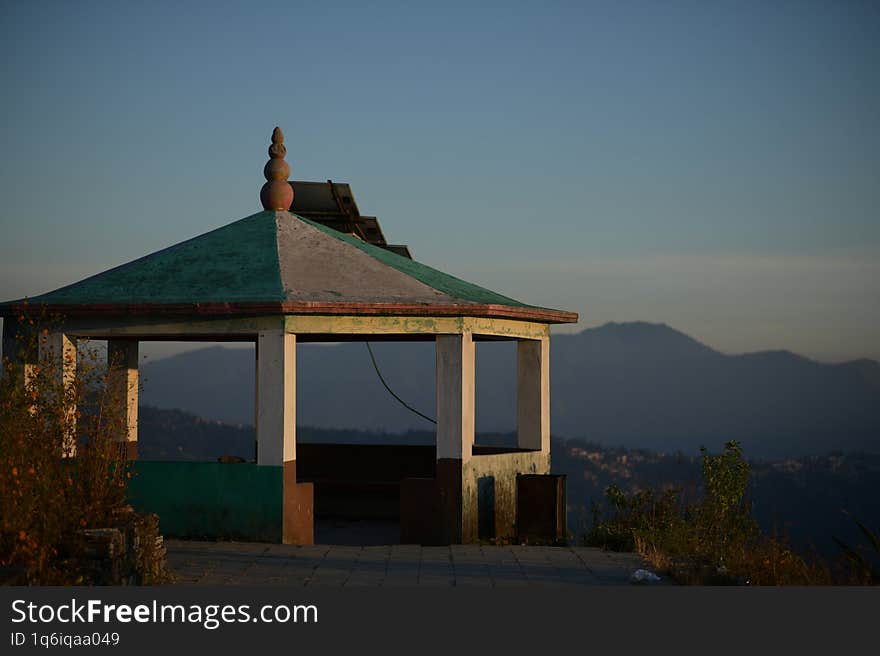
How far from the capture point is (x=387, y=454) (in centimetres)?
1892

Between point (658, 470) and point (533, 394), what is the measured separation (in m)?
74.4

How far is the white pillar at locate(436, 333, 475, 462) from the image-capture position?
14258 mm

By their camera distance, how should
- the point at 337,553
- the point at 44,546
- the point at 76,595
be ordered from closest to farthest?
the point at 76,595 < the point at 44,546 < the point at 337,553

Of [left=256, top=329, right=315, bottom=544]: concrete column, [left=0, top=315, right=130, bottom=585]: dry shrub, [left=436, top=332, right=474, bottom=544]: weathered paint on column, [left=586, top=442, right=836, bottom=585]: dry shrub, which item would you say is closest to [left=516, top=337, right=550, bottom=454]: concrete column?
[left=586, top=442, right=836, bottom=585]: dry shrub

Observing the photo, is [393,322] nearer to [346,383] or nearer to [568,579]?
[568,579]

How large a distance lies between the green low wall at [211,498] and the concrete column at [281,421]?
12 cm

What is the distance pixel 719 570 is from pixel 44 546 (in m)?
5.80

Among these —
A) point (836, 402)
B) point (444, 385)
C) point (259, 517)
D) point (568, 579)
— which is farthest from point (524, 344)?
point (836, 402)

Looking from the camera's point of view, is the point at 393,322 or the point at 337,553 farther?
the point at 393,322

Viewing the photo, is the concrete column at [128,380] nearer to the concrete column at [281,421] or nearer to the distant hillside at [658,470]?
the concrete column at [281,421]

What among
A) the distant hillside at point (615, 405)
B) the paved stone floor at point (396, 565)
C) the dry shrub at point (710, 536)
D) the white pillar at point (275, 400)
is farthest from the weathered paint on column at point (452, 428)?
the distant hillside at point (615, 405)

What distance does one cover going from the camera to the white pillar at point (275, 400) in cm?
1371

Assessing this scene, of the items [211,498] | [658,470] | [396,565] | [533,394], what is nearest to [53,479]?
[396,565]

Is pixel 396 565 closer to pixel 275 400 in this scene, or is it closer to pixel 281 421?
pixel 281 421
